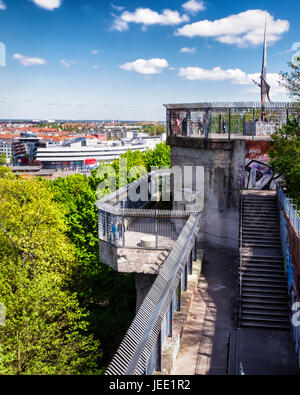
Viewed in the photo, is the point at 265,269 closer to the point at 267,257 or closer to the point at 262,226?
the point at 267,257

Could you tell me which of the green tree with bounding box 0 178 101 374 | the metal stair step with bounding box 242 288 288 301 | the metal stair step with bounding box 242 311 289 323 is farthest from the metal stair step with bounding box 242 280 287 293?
the green tree with bounding box 0 178 101 374

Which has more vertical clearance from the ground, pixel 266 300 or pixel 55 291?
pixel 266 300

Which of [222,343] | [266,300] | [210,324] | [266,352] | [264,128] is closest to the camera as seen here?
[266,352]

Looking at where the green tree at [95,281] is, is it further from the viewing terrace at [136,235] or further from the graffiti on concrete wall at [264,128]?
the graffiti on concrete wall at [264,128]

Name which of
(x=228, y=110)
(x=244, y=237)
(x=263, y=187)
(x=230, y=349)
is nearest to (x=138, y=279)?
(x=244, y=237)

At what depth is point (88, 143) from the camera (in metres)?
186

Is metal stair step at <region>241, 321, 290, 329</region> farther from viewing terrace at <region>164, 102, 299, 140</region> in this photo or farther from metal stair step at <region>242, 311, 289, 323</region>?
viewing terrace at <region>164, 102, 299, 140</region>

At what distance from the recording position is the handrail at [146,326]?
751cm

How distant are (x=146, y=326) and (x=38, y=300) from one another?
12.7 m

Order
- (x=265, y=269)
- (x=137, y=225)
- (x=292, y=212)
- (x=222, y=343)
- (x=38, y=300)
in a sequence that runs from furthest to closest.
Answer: (x=137, y=225) < (x=38, y=300) < (x=265, y=269) < (x=292, y=212) < (x=222, y=343)

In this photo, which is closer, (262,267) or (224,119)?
(262,267)

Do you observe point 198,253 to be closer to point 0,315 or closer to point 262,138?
point 262,138

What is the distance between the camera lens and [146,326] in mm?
9047

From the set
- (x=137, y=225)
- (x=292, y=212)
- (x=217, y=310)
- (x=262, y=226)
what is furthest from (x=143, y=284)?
(x=292, y=212)
